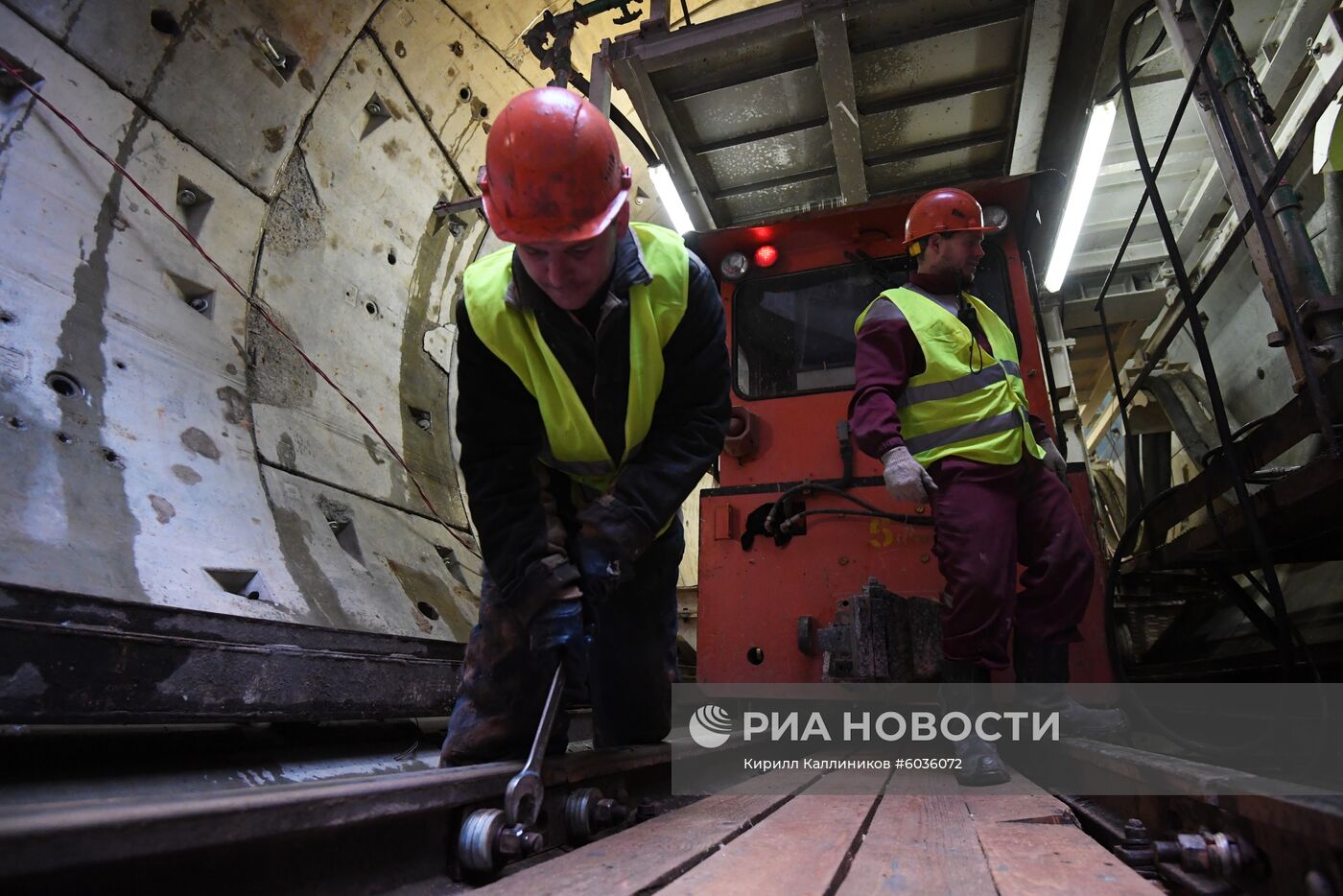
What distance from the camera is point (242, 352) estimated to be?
3.49 meters

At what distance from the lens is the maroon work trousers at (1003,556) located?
2129 millimetres

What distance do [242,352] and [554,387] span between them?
8.25 feet

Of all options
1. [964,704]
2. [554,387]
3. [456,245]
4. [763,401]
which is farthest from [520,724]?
[456,245]

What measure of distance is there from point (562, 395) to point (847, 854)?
101 centimetres

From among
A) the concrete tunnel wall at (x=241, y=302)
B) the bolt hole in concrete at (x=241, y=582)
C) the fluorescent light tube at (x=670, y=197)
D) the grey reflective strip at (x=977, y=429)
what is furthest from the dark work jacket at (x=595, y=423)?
the fluorescent light tube at (x=670, y=197)

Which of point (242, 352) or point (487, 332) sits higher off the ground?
point (242, 352)

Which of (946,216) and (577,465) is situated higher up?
(946,216)

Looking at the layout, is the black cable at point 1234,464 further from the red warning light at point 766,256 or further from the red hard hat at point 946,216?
the red warning light at point 766,256

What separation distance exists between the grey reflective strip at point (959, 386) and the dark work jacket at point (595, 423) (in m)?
0.87

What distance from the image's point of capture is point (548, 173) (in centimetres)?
147

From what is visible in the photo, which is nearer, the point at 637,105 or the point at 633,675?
the point at 633,675

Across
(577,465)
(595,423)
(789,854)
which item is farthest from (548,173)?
(789,854)

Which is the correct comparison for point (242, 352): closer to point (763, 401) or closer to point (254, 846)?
point (763, 401)

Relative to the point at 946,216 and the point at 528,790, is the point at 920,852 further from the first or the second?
the point at 946,216
